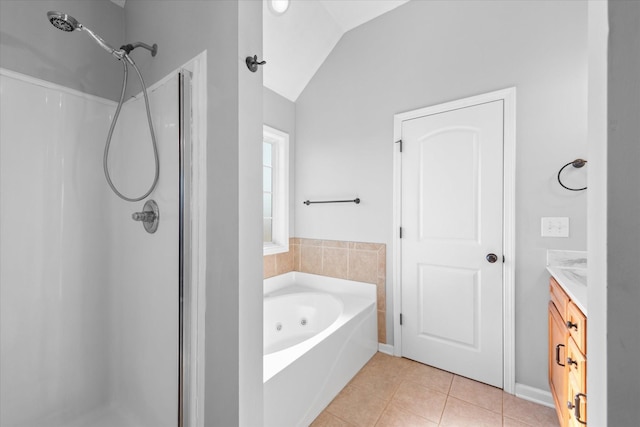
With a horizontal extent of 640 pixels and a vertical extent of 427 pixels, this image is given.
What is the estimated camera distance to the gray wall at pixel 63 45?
3.97ft

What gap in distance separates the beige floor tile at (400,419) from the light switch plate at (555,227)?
4.53 feet

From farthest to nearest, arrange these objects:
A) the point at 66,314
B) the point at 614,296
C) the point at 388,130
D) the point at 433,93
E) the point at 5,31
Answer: the point at 388,130 < the point at 433,93 < the point at 66,314 < the point at 5,31 < the point at 614,296

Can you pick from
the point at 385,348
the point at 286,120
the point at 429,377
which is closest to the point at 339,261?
the point at 385,348

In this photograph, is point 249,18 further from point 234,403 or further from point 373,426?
point 373,426

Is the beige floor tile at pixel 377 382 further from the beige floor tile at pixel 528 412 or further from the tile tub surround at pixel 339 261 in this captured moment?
the beige floor tile at pixel 528 412

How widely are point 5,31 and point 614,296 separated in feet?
7.12

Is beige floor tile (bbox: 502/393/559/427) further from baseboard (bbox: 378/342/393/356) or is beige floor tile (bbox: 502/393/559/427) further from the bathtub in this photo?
the bathtub

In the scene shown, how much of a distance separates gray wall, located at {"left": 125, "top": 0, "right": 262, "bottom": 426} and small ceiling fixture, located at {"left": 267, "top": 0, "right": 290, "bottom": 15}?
1.20 m

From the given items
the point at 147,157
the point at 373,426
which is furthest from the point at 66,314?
the point at 373,426

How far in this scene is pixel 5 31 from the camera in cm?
119

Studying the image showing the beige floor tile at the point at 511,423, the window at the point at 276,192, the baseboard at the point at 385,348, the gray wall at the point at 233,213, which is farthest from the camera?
the window at the point at 276,192

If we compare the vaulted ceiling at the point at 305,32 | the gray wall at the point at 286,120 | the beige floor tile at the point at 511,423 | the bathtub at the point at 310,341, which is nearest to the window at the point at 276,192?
the gray wall at the point at 286,120

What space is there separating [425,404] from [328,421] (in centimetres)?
64

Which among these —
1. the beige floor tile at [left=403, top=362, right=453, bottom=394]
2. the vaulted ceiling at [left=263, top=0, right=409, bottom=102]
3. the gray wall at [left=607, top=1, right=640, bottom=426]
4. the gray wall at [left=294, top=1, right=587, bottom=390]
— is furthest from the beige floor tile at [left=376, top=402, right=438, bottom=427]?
the vaulted ceiling at [left=263, top=0, right=409, bottom=102]
